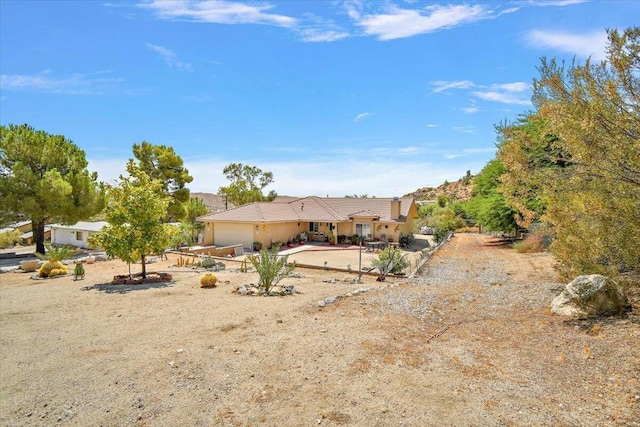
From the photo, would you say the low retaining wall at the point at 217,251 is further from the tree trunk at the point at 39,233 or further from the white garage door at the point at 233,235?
the tree trunk at the point at 39,233

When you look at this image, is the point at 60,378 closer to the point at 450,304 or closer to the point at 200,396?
the point at 200,396

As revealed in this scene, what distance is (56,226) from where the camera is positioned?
38.5 metres

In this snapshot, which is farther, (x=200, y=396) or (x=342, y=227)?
(x=342, y=227)

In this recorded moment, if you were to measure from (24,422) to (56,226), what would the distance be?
129 ft

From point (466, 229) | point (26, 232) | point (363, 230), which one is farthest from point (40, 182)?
point (466, 229)

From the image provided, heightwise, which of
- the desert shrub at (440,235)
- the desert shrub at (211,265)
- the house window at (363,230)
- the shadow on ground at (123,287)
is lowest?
the shadow on ground at (123,287)

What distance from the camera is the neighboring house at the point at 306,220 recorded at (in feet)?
101

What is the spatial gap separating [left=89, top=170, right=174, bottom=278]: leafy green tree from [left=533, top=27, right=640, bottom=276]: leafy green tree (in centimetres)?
1604

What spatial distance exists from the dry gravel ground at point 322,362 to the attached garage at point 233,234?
56.1ft

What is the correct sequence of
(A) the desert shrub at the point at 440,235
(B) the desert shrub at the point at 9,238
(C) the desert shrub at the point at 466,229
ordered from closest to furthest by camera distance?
1. (A) the desert shrub at the point at 440,235
2. (B) the desert shrub at the point at 9,238
3. (C) the desert shrub at the point at 466,229

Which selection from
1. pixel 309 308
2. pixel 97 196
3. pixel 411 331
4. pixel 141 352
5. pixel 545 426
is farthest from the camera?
pixel 97 196

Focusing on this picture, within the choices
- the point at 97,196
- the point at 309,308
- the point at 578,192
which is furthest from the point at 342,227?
the point at 578,192

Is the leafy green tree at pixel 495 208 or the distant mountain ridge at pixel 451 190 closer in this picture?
the leafy green tree at pixel 495 208

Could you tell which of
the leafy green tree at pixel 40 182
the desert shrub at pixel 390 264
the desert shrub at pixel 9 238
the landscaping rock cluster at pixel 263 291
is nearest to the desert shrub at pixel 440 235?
the desert shrub at pixel 390 264
